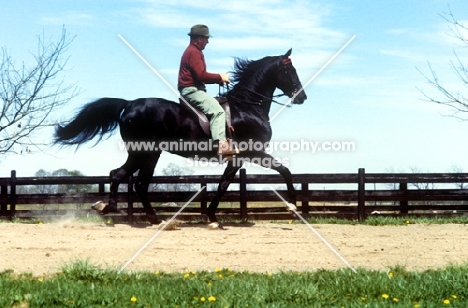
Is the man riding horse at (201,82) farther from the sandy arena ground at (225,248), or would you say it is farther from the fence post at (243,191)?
the fence post at (243,191)

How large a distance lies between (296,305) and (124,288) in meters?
1.79

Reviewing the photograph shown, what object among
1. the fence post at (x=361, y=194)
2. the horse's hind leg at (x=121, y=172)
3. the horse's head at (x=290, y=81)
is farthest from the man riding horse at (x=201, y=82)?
the fence post at (x=361, y=194)

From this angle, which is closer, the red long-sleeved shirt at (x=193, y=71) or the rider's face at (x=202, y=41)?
the red long-sleeved shirt at (x=193, y=71)

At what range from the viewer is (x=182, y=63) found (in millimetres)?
11828

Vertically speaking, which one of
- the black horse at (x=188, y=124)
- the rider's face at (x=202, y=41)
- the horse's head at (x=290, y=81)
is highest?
the rider's face at (x=202, y=41)

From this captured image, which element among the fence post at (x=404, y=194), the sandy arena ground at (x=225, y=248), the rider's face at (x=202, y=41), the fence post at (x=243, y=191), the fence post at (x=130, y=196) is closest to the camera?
the sandy arena ground at (x=225, y=248)

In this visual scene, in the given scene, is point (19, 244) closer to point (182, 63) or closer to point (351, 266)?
point (182, 63)

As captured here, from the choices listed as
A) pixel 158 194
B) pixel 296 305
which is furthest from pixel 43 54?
pixel 296 305

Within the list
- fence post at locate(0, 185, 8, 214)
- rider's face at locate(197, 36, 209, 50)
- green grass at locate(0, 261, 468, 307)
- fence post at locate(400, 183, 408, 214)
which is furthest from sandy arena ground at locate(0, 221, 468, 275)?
fence post at locate(0, 185, 8, 214)

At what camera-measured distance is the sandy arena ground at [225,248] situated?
8.74 meters

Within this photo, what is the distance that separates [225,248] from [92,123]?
14.0ft

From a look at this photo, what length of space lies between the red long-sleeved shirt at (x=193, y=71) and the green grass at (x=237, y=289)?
4662mm

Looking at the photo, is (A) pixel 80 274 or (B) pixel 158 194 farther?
(B) pixel 158 194

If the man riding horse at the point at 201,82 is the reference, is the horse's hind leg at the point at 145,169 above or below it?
below
